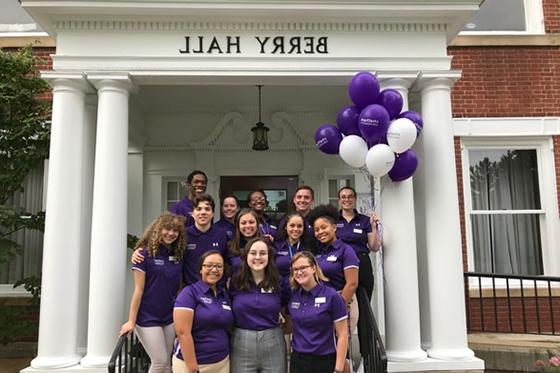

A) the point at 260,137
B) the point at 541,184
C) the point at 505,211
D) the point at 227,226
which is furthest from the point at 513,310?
the point at 227,226

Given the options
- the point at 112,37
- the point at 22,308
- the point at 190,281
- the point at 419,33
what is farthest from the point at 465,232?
the point at 22,308

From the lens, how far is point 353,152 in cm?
498

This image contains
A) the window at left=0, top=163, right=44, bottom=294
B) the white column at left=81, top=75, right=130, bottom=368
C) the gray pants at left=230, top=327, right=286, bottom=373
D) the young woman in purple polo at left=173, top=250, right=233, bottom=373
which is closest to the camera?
the young woman in purple polo at left=173, top=250, right=233, bottom=373

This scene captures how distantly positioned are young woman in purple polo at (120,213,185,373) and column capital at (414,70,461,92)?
2977 millimetres

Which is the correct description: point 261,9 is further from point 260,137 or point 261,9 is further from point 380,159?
point 260,137

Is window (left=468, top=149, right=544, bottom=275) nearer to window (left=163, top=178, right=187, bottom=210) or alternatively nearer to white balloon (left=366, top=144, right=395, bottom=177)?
white balloon (left=366, top=144, right=395, bottom=177)

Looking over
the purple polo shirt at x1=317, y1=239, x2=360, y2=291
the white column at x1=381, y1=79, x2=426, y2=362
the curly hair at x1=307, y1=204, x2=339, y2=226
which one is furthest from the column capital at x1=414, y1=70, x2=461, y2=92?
the purple polo shirt at x1=317, y1=239, x2=360, y2=291

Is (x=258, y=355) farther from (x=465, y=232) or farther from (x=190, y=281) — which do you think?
(x=465, y=232)

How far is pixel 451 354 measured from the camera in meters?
5.06

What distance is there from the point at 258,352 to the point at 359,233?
65.7 inches

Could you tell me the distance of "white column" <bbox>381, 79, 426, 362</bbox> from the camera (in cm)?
509

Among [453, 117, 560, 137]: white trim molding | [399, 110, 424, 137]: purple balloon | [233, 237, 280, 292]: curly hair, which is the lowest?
[233, 237, 280, 292]: curly hair

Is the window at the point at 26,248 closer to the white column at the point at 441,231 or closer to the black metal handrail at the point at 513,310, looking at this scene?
the white column at the point at 441,231

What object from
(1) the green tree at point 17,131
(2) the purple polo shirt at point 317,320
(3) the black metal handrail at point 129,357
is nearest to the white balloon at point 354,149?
(2) the purple polo shirt at point 317,320
